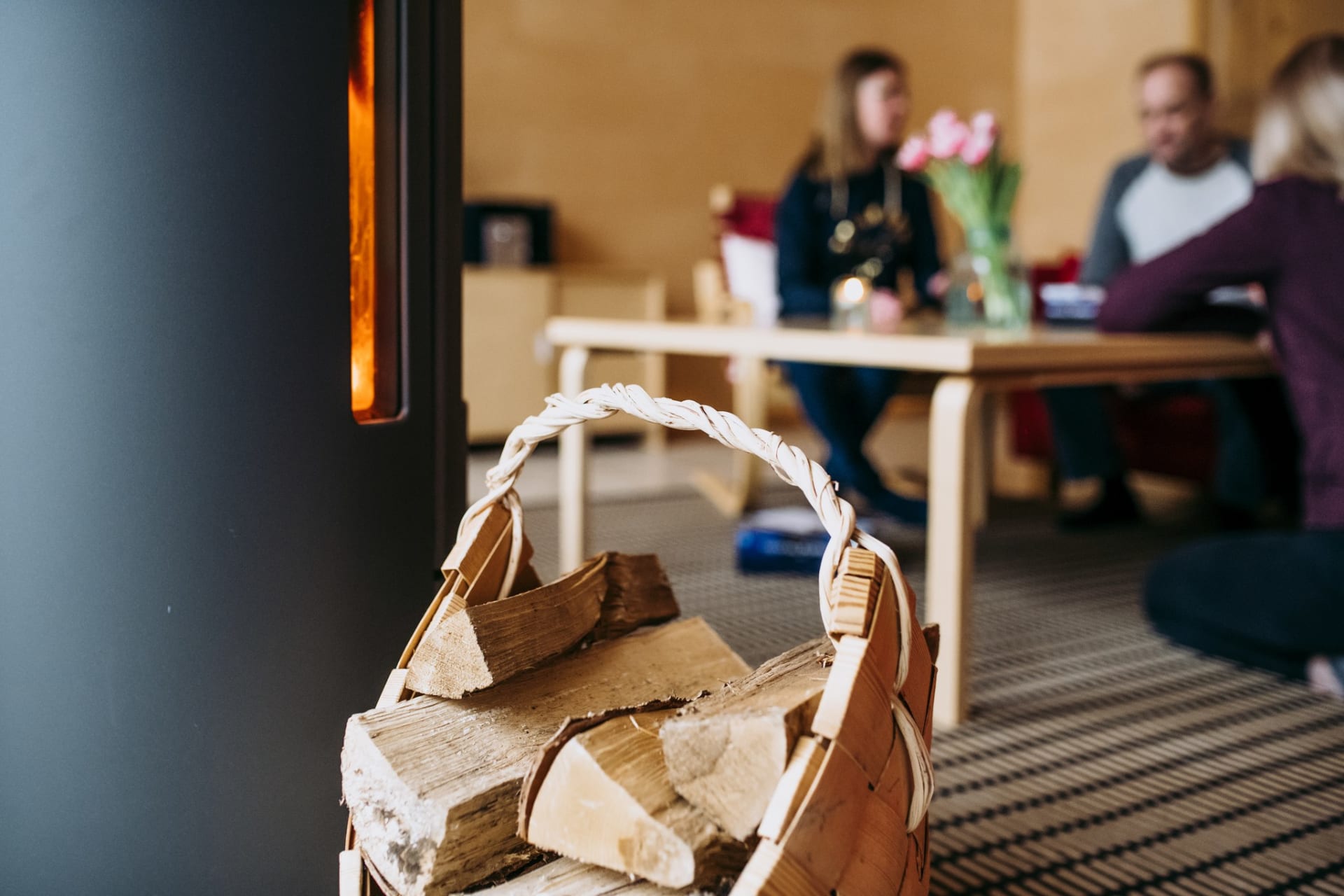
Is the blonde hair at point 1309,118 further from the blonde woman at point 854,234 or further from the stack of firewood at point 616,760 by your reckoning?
the stack of firewood at point 616,760

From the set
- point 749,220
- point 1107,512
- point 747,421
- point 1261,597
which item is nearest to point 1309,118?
point 1261,597

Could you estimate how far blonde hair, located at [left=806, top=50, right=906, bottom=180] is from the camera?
2871 mm

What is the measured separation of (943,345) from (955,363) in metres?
0.03

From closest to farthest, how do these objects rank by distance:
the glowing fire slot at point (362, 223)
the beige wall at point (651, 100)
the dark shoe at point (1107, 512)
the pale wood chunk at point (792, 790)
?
the pale wood chunk at point (792, 790), the glowing fire slot at point (362, 223), the dark shoe at point (1107, 512), the beige wall at point (651, 100)

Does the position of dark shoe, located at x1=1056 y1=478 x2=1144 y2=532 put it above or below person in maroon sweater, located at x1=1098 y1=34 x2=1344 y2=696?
below

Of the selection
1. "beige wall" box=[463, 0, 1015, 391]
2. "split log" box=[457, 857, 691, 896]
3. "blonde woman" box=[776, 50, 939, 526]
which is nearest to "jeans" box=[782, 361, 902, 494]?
"blonde woman" box=[776, 50, 939, 526]

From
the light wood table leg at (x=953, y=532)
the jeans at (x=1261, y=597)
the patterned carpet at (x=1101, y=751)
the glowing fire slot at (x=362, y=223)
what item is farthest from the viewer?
the jeans at (x=1261, y=597)

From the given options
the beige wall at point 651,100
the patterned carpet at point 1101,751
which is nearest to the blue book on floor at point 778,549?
the patterned carpet at point 1101,751

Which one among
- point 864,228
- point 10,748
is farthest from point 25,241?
point 864,228

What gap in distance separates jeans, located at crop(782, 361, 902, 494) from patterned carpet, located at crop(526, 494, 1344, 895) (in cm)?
34

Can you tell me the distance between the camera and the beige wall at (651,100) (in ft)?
15.6

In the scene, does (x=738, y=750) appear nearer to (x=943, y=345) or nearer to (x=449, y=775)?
(x=449, y=775)

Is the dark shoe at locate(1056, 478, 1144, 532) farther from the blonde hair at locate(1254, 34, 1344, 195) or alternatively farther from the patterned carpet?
the blonde hair at locate(1254, 34, 1344, 195)

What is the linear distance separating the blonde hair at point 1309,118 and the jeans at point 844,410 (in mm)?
1071
